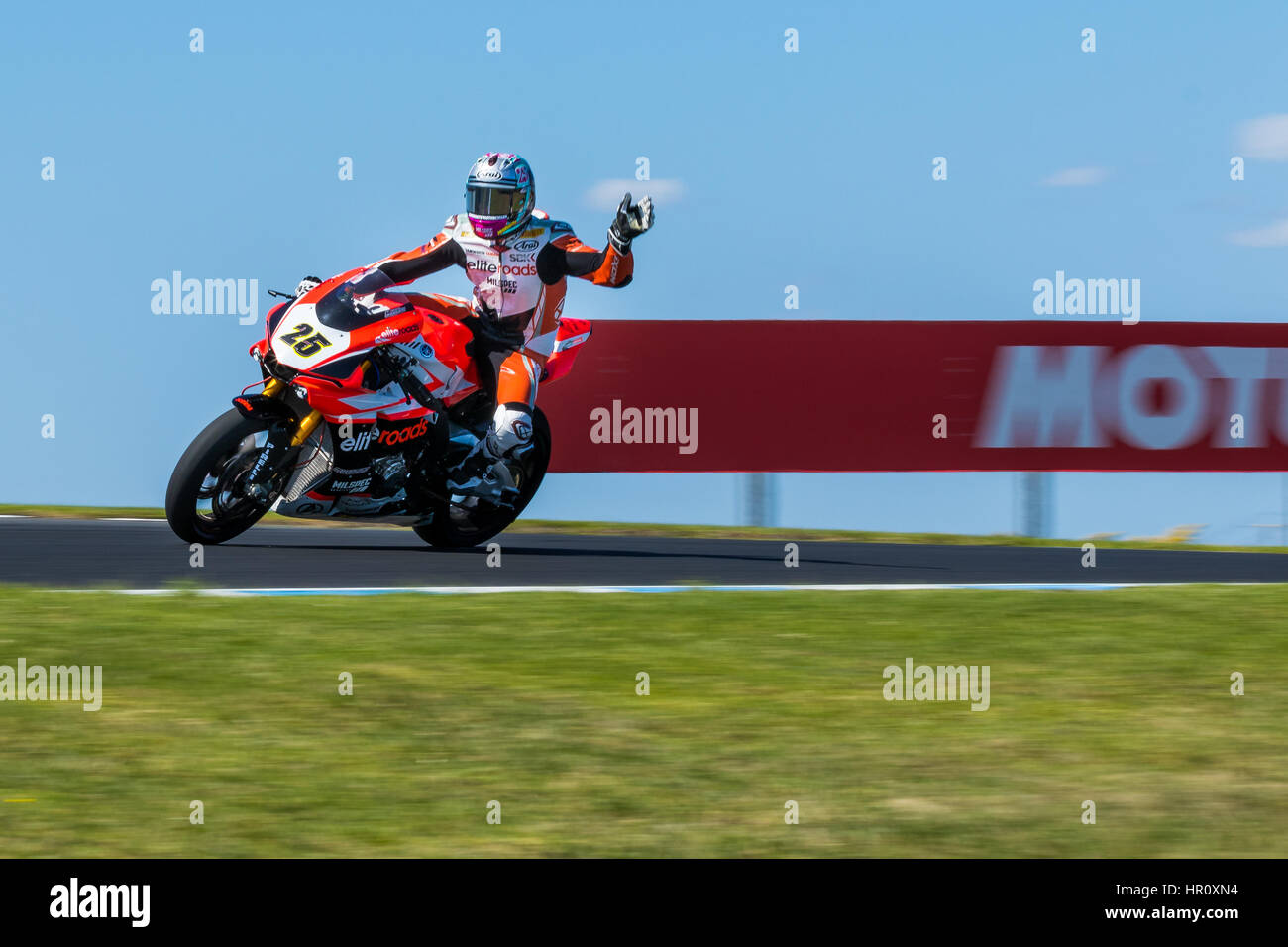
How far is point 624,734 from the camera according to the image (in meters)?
5.71

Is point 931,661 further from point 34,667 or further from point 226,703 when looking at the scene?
point 34,667

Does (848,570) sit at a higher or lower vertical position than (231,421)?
lower

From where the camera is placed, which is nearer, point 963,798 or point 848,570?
point 963,798

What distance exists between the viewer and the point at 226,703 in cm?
597

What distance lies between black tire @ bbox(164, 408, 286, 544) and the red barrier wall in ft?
17.8

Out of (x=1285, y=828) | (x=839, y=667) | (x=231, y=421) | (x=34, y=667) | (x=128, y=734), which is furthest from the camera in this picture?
(x=231, y=421)

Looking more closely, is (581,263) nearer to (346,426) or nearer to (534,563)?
(534,563)

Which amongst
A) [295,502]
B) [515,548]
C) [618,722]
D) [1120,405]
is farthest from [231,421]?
[1120,405]

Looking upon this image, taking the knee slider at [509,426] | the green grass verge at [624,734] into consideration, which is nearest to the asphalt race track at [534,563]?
the knee slider at [509,426]

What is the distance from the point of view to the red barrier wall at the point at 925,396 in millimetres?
15664

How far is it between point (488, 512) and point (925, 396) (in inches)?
249

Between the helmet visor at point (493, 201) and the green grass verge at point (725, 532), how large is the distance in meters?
3.65

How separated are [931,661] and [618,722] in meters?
1.80

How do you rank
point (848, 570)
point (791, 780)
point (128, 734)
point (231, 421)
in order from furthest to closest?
point (848, 570), point (231, 421), point (128, 734), point (791, 780)
